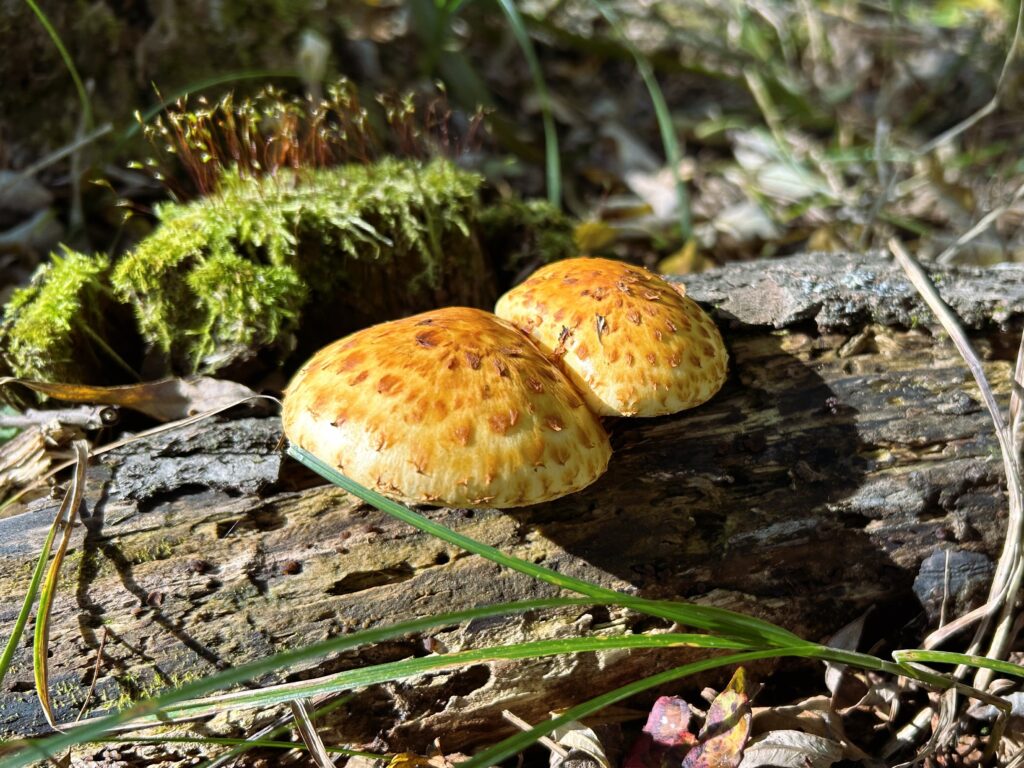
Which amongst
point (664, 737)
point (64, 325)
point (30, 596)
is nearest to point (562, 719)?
point (664, 737)

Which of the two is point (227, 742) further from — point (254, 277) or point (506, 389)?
point (254, 277)

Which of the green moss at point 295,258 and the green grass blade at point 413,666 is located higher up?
the green moss at point 295,258

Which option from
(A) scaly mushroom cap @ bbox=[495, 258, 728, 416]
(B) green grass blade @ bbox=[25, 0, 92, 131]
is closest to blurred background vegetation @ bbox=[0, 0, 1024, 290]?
(B) green grass blade @ bbox=[25, 0, 92, 131]

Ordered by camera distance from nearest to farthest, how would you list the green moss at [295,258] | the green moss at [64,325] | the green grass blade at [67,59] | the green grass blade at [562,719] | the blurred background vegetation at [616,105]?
the green grass blade at [562,719] < the green moss at [64,325] < the green moss at [295,258] < the green grass blade at [67,59] < the blurred background vegetation at [616,105]

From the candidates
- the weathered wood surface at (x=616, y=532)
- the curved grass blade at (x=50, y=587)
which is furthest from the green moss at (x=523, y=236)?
the curved grass blade at (x=50, y=587)

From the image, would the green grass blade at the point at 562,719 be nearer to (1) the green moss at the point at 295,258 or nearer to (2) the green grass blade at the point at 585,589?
(2) the green grass blade at the point at 585,589

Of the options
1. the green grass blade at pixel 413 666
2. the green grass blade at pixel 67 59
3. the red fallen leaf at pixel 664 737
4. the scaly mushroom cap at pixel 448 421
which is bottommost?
the red fallen leaf at pixel 664 737

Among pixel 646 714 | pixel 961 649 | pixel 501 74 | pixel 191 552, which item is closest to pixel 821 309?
pixel 961 649
